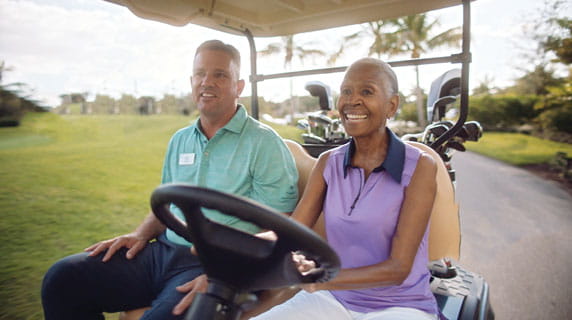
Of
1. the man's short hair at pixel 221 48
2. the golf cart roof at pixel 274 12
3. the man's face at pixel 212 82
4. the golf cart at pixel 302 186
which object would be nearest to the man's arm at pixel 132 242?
the golf cart at pixel 302 186

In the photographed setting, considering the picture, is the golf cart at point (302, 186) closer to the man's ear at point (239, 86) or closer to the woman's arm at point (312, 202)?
the woman's arm at point (312, 202)

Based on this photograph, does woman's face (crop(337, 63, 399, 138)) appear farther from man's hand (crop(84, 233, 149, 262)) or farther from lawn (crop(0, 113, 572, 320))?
lawn (crop(0, 113, 572, 320))

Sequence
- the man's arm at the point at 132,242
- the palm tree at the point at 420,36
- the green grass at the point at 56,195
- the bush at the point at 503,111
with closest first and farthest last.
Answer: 1. the man's arm at the point at 132,242
2. the green grass at the point at 56,195
3. the bush at the point at 503,111
4. the palm tree at the point at 420,36

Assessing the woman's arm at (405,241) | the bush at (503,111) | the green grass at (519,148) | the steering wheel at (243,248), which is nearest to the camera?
the steering wheel at (243,248)

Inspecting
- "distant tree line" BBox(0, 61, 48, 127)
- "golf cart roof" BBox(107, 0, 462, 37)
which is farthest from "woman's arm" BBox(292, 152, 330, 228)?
"distant tree line" BBox(0, 61, 48, 127)

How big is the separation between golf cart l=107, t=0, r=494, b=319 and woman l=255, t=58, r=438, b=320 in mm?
212

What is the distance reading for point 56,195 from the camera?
5.67 m

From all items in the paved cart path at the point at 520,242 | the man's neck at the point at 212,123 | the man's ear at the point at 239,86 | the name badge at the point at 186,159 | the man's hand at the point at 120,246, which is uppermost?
the man's ear at the point at 239,86

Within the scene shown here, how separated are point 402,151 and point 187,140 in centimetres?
105

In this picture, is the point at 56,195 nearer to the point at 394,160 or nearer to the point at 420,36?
the point at 394,160

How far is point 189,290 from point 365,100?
982 millimetres

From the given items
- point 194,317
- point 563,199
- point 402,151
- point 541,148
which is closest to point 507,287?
point 402,151

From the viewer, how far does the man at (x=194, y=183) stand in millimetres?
1572

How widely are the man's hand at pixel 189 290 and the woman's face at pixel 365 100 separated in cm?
79
